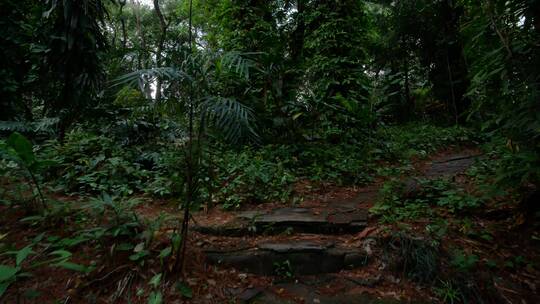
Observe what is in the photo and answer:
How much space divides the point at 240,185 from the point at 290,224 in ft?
3.78

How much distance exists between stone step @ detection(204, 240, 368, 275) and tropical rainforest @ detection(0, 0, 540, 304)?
1cm

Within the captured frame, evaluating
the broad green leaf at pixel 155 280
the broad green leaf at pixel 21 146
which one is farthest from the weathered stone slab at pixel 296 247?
the broad green leaf at pixel 21 146

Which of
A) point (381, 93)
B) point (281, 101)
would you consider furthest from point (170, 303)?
point (381, 93)

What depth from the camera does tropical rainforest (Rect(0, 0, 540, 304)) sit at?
223 cm

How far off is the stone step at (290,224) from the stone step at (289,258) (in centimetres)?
32

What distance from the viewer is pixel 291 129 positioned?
5.61 meters

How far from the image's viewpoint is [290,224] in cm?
314

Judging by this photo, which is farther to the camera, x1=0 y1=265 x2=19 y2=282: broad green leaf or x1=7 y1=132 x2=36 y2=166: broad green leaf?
x1=7 y1=132 x2=36 y2=166: broad green leaf

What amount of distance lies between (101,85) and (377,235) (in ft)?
17.8

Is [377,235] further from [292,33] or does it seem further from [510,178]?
[292,33]

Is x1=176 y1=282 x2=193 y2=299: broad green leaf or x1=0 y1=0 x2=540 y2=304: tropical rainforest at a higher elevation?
x1=0 y1=0 x2=540 y2=304: tropical rainforest

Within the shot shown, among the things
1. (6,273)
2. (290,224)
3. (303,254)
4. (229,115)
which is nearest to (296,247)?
(303,254)

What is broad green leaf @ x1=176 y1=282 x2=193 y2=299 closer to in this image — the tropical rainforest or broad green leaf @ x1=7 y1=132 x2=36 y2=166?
the tropical rainforest

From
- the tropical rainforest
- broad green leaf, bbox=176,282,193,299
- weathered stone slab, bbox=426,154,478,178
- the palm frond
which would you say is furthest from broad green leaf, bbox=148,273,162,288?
weathered stone slab, bbox=426,154,478,178
